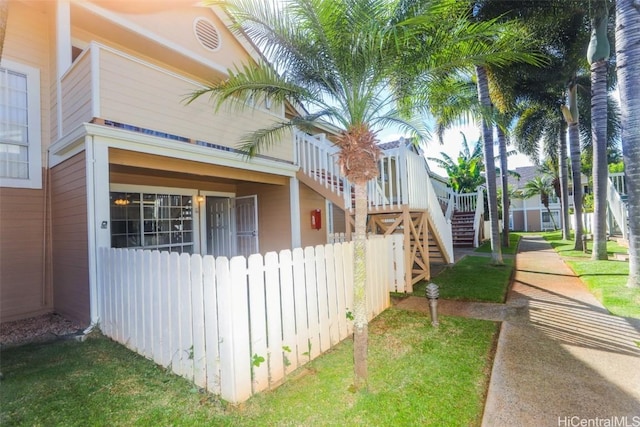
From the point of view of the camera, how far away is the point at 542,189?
30.7 meters

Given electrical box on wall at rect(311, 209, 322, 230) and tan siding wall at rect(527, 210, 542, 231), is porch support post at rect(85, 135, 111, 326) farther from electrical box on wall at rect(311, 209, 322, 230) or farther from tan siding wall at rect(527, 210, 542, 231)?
tan siding wall at rect(527, 210, 542, 231)

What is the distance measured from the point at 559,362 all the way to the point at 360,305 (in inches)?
96.7

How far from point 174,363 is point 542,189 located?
35.8 meters

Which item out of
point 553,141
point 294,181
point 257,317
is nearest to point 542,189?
point 553,141

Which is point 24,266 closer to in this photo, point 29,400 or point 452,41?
point 29,400

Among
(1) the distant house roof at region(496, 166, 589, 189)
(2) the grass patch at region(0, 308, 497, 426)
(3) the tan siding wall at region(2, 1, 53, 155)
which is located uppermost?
(1) the distant house roof at region(496, 166, 589, 189)

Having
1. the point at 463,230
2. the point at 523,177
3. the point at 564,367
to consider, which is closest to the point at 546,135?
the point at 463,230

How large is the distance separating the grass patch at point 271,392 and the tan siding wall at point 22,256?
66.5 inches

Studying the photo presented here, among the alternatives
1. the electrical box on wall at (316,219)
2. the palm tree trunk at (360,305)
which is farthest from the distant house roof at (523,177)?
the palm tree trunk at (360,305)

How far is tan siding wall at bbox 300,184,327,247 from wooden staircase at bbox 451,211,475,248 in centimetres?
899

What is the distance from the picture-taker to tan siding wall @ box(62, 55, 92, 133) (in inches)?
195

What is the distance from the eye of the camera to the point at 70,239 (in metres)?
5.39

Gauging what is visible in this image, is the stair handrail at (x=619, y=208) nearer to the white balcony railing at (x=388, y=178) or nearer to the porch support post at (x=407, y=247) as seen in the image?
the white balcony railing at (x=388, y=178)

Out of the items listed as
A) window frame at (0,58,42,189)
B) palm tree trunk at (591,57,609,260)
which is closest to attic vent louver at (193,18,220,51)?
window frame at (0,58,42,189)
